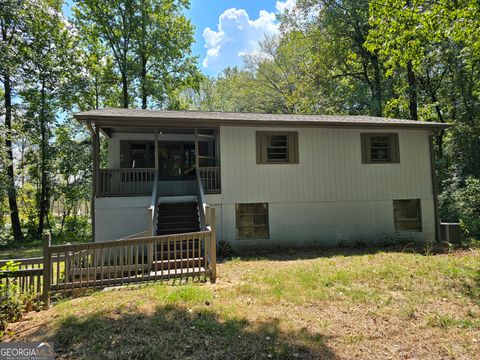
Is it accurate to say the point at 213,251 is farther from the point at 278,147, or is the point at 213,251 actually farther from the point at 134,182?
the point at 278,147

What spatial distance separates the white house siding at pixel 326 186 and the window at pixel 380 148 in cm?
22

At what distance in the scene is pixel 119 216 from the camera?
9562 mm

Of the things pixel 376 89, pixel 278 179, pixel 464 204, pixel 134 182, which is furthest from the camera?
pixel 376 89

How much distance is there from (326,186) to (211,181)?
4.31 m

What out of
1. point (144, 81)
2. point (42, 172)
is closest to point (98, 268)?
point (42, 172)

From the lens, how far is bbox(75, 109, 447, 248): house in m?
9.84

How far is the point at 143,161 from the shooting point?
12164 millimetres

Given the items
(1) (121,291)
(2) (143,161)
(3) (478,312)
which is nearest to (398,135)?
(3) (478,312)

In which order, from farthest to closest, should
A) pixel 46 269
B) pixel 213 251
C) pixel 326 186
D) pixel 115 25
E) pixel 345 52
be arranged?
pixel 115 25, pixel 345 52, pixel 326 186, pixel 213 251, pixel 46 269

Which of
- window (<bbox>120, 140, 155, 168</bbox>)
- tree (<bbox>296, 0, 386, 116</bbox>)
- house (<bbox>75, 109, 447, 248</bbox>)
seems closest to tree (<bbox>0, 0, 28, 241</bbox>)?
window (<bbox>120, 140, 155, 168</bbox>)

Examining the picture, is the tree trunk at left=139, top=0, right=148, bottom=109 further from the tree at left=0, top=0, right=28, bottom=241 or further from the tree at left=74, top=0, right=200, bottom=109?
the tree at left=0, top=0, right=28, bottom=241

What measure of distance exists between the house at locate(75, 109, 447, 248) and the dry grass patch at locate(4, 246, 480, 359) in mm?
4145

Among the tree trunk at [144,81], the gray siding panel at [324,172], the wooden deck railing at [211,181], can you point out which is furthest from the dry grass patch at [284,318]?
the tree trunk at [144,81]

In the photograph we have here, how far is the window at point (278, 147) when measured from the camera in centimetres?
1093
